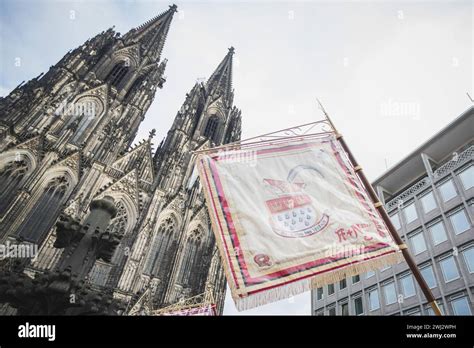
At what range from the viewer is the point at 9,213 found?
15.6 metres

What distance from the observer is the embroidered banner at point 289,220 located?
4.09 metres

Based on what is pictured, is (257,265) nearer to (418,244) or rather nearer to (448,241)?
(448,241)

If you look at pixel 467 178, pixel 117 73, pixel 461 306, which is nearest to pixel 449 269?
pixel 461 306

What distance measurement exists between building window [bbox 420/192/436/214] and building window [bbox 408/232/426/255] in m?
1.76

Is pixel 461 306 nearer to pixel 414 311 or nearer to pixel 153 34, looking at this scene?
pixel 414 311

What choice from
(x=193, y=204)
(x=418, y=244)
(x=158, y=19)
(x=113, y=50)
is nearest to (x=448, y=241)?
(x=418, y=244)

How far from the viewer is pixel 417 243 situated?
21047 mm

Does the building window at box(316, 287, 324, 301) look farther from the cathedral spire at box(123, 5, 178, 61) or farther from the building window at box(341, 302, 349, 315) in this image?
the cathedral spire at box(123, 5, 178, 61)

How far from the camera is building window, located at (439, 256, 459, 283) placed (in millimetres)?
17797

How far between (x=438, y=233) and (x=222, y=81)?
2931cm

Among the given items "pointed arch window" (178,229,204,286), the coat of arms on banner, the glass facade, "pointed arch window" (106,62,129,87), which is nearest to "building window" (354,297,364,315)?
the glass facade

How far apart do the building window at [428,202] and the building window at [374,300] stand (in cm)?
671

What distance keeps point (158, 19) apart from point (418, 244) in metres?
35.7

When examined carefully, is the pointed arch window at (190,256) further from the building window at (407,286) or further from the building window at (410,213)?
the building window at (410,213)
